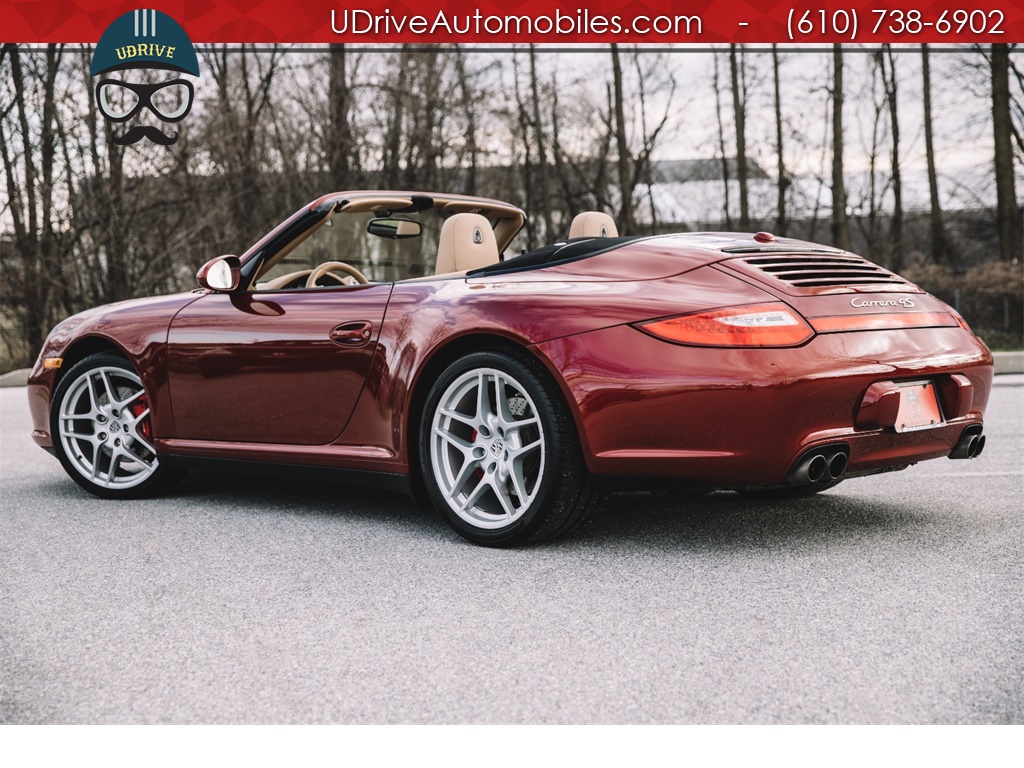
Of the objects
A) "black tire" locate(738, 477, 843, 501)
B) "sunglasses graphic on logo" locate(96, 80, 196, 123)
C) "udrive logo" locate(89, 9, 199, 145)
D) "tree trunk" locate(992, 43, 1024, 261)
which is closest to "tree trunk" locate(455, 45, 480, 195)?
"udrive logo" locate(89, 9, 199, 145)

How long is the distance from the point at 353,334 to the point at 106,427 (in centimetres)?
173

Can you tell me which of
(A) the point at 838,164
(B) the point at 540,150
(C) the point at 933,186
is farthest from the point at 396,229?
(C) the point at 933,186

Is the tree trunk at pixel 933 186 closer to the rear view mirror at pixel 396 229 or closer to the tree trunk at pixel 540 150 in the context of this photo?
the tree trunk at pixel 540 150

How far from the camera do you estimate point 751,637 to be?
3102 millimetres

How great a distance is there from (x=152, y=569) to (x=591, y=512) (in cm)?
157

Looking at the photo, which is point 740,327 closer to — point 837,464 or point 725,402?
point 725,402

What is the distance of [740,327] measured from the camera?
3.83 meters

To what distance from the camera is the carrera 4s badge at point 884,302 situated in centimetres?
411

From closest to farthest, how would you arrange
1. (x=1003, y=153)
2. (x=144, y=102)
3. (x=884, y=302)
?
(x=884, y=302)
(x=144, y=102)
(x=1003, y=153)

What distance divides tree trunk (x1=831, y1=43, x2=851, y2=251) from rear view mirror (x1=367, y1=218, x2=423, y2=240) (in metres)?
19.5
